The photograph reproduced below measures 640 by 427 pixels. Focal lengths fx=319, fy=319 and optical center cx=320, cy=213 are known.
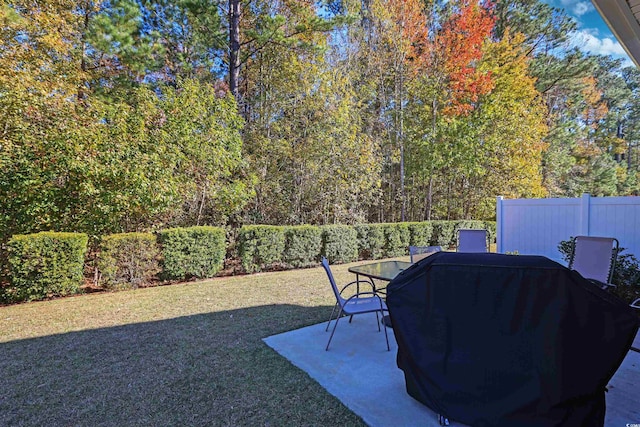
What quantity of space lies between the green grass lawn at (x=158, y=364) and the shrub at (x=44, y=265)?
0.76 ft

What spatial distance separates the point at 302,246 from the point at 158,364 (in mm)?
4640

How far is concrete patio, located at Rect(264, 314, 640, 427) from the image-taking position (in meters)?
1.96

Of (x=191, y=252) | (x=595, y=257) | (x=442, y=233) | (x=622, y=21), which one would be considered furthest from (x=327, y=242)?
(x=622, y=21)

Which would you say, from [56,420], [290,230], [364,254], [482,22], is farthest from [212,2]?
[56,420]

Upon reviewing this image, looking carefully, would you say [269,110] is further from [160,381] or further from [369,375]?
[369,375]

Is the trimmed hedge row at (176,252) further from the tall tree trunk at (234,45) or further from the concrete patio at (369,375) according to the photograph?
the tall tree trunk at (234,45)

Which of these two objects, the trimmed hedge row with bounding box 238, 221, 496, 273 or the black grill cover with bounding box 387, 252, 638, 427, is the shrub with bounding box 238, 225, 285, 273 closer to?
the trimmed hedge row with bounding box 238, 221, 496, 273

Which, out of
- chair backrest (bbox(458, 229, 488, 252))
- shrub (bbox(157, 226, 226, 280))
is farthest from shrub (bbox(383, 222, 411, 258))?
shrub (bbox(157, 226, 226, 280))

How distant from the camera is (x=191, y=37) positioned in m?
9.20

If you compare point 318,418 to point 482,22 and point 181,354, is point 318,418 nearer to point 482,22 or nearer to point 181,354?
point 181,354

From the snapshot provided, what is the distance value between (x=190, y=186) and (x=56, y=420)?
4790 millimetres

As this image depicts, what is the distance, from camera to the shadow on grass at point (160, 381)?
2057 millimetres

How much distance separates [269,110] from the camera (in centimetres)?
897

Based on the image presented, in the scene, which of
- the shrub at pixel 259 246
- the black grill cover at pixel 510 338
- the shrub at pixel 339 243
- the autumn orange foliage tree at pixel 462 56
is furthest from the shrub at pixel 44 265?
the autumn orange foliage tree at pixel 462 56
